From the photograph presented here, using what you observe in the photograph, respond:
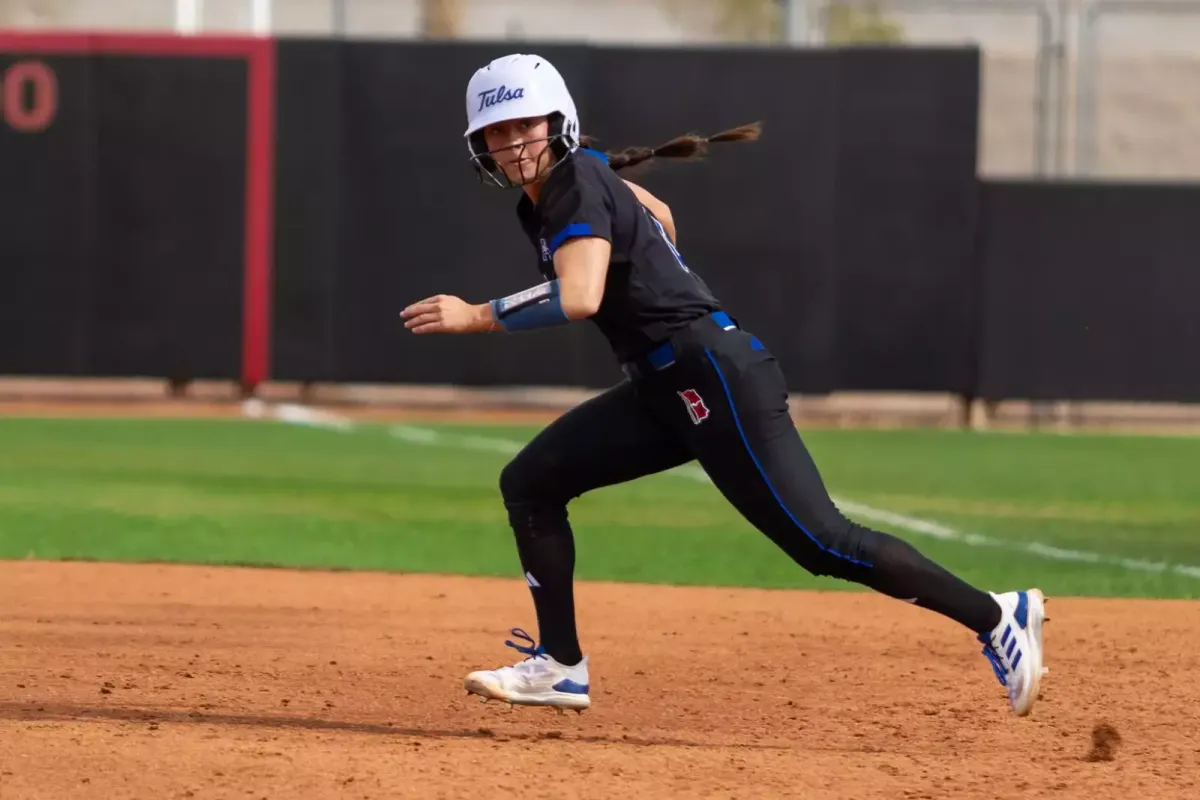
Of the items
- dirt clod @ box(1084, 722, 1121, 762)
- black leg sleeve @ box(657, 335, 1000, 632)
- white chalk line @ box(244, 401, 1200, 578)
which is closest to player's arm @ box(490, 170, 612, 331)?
black leg sleeve @ box(657, 335, 1000, 632)

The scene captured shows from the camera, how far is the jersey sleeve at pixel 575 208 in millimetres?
5309

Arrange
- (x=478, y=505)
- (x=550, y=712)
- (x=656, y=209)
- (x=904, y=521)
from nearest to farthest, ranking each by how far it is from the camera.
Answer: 1. (x=656, y=209)
2. (x=550, y=712)
3. (x=904, y=521)
4. (x=478, y=505)

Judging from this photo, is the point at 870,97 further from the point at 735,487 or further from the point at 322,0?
the point at 735,487

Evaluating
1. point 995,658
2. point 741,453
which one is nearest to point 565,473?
point 741,453

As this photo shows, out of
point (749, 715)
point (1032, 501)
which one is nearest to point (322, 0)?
point (1032, 501)

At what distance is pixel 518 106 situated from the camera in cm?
541

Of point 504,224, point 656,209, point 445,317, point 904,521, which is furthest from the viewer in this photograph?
point 504,224

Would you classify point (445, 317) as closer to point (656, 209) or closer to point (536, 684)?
point (656, 209)

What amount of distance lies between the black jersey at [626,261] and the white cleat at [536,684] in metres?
1.05

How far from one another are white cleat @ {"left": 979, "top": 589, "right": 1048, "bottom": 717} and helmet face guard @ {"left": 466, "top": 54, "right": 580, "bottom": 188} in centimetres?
181

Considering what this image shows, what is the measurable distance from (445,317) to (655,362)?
0.68 m

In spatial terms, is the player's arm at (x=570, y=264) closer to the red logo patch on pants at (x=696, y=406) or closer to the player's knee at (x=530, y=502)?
the red logo patch on pants at (x=696, y=406)

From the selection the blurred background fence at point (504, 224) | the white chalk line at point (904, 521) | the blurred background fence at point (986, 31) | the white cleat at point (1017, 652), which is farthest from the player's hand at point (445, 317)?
the blurred background fence at point (986, 31)

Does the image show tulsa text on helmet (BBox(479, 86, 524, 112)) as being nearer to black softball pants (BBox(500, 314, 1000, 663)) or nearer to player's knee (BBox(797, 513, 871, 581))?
black softball pants (BBox(500, 314, 1000, 663))
